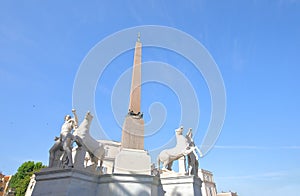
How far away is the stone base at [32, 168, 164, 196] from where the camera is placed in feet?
29.5

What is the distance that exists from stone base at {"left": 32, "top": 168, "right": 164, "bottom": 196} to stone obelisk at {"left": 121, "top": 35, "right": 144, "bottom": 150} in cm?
201

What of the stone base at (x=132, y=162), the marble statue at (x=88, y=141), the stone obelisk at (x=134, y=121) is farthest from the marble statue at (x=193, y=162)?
the marble statue at (x=88, y=141)

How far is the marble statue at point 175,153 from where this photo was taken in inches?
456

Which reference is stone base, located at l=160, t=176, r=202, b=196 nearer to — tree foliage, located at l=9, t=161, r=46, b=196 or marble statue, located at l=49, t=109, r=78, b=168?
marble statue, located at l=49, t=109, r=78, b=168

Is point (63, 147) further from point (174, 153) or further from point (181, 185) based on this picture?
point (181, 185)

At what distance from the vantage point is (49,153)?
10.3m

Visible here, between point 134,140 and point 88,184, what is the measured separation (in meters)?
3.17

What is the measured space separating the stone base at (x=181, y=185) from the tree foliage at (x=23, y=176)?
28.7 metres

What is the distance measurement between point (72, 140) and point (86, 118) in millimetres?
1468

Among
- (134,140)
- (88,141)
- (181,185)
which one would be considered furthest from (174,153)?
(88,141)

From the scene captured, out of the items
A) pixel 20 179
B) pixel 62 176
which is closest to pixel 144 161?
pixel 62 176

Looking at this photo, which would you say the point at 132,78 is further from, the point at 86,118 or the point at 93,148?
the point at 93,148

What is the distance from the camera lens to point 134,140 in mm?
11867

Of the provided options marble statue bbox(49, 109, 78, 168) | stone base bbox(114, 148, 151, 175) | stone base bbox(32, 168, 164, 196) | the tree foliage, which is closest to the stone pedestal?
stone base bbox(114, 148, 151, 175)
